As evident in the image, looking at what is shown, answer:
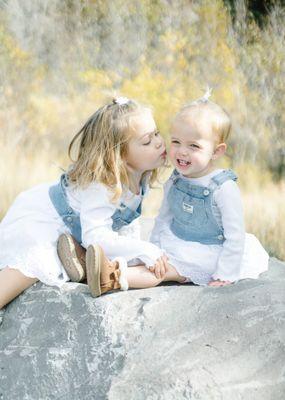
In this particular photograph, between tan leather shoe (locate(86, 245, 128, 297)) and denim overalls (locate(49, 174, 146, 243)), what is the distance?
29cm

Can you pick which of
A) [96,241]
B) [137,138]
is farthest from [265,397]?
[137,138]

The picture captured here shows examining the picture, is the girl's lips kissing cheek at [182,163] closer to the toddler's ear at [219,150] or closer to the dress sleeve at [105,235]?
the toddler's ear at [219,150]

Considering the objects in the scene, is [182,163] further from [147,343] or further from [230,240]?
[147,343]

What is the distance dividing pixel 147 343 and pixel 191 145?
0.87 meters

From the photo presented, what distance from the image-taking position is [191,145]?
2975 millimetres

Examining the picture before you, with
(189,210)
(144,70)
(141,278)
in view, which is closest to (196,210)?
(189,210)

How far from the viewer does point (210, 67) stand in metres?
5.97

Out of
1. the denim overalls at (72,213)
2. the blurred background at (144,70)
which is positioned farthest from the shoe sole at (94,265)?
the blurred background at (144,70)

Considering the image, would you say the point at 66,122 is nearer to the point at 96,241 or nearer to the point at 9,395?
the point at 96,241

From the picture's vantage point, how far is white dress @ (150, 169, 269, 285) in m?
2.98

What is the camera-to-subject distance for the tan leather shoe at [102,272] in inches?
107

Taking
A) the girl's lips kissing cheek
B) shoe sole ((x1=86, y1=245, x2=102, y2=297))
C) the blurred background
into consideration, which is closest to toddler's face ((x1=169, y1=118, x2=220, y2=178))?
the girl's lips kissing cheek

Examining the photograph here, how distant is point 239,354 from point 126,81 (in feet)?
12.9

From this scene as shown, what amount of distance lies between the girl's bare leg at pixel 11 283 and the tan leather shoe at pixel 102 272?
1.15ft
